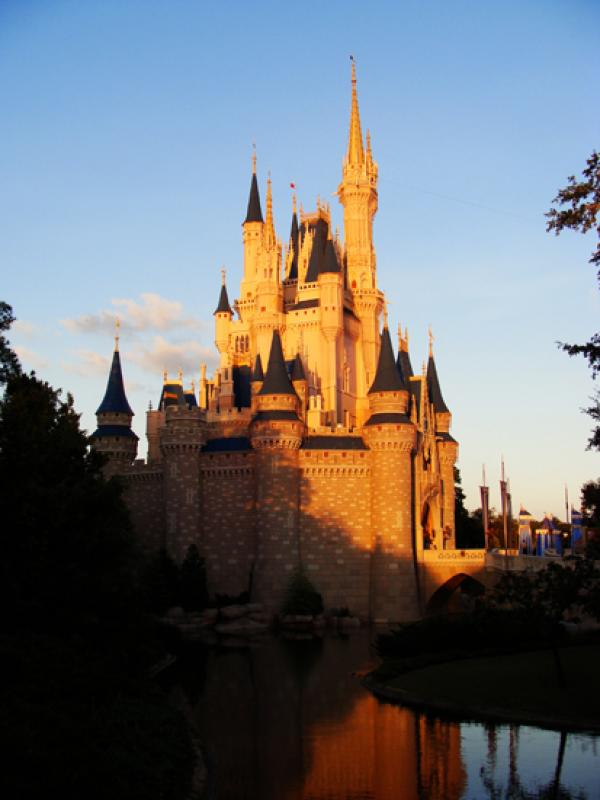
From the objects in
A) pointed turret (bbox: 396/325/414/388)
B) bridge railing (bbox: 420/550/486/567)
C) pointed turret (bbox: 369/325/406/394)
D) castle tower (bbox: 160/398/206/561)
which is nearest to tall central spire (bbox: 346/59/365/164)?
pointed turret (bbox: 396/325/414/388)

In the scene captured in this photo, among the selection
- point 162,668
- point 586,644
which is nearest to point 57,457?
point 162,668

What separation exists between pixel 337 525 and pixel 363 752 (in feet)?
113

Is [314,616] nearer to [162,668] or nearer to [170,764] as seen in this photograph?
[162,668]

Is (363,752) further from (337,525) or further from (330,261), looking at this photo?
(330,261)

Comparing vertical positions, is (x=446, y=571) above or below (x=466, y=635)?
above

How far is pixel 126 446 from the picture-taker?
209ft

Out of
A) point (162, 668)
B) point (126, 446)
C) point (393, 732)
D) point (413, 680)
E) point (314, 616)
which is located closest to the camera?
point (393, 732)

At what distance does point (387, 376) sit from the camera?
188ft

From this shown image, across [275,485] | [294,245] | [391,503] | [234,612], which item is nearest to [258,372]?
[275,485]

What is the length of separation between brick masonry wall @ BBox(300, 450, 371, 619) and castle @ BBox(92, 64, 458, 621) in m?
0.06

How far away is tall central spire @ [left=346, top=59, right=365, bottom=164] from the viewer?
70750 millimetres

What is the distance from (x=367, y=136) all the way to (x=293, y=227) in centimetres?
883

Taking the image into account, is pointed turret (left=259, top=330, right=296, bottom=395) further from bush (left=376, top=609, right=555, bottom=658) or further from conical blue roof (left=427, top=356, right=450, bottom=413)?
bush (left=376, top=609, right=555, bottom=658)

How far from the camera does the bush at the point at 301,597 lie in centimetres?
5228
